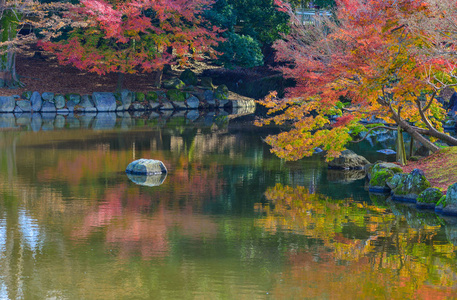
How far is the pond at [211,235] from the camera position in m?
7.22

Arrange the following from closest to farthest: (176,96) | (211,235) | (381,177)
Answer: (211,235) < (381,177) < (176,96)

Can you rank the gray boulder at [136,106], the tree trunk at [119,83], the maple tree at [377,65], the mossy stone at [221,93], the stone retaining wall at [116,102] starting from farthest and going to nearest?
the mossy stone at [221,93]
the tree trunk at [119,83]
the gray boulder at [136,106]
the stone retaining wall at [116,102]
the maple tree at [377,65]

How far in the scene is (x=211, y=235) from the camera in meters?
9.42

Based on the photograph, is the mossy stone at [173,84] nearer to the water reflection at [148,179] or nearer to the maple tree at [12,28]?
the maple tree at [12,28]

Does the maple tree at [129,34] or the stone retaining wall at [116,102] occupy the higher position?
the maple tree at [129,34]

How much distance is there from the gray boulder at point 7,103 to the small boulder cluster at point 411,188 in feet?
78.2

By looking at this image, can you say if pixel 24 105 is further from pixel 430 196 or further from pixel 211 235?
pixel 430 196

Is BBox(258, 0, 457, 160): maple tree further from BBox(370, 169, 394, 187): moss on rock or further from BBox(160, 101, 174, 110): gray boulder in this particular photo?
BBox(160, 101, 174, 110): gray boulder

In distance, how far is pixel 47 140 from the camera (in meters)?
21.0

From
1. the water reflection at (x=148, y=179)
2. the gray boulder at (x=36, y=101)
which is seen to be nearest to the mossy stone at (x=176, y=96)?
the gray boulder at (x=36, y=101)

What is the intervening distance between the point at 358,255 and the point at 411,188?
4444mm

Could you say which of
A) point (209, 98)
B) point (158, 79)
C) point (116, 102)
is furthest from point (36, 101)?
point (209, 98)

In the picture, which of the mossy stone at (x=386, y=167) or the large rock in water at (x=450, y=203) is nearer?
the large rock in water at (x=450, y=203)

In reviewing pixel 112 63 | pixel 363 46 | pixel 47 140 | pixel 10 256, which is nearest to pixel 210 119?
pixel 112 63
